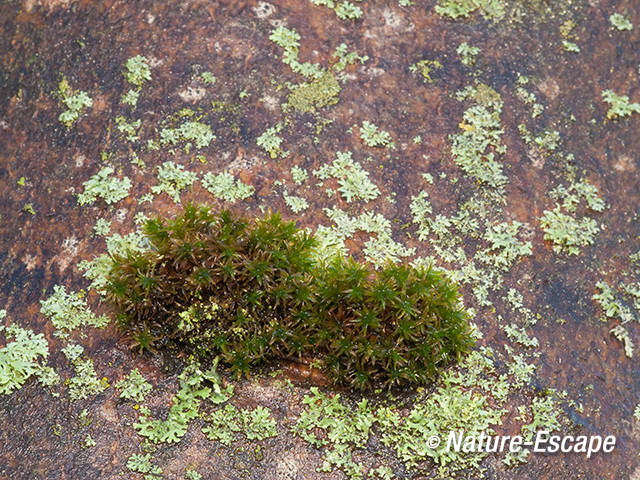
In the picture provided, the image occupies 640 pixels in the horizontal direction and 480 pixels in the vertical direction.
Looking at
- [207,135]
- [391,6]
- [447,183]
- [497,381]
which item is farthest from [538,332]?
[391,6]

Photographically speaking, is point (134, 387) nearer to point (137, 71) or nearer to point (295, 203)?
point (295, 203)

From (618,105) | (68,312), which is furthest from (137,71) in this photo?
(618,105)

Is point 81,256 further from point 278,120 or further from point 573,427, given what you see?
point 573,427

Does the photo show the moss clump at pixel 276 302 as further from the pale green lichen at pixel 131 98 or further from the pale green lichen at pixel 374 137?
the pale green lichen at pixel 131 98

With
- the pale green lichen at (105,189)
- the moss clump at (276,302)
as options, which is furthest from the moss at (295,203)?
the pale green lichen at (105,189)

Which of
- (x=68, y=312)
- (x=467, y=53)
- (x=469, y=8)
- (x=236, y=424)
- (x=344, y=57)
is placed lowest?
(x=236, y=424)

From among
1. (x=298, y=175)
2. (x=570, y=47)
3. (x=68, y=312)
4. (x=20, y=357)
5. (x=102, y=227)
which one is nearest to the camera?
(x=20, y=357)

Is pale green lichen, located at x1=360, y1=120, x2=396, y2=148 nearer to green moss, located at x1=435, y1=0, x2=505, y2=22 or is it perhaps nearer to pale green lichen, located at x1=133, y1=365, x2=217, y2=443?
green moss, located at x1=435, y1=0, x2=505, y2=22

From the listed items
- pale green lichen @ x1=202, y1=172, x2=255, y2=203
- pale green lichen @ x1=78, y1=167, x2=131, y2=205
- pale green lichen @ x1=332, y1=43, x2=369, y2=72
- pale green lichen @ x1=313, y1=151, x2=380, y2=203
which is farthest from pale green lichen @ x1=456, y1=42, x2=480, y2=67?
pale green lichen @ x1=78, y1=167, x2=131, y2=205
